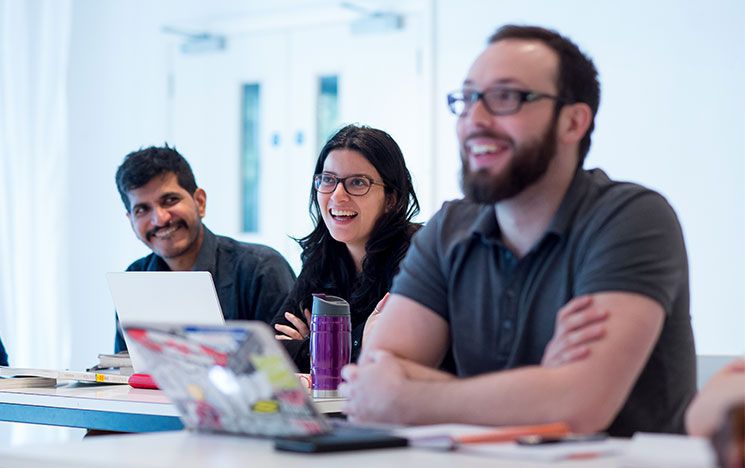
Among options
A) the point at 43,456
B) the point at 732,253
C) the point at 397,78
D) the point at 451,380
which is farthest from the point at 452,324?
the point at 397,78

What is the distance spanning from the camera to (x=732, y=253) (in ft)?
15.3

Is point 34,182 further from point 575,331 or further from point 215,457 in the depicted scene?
point 215,457

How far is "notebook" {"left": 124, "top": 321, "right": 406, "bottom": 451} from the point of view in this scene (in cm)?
149

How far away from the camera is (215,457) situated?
1.47 meters

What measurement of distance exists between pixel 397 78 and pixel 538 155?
343 centimetres

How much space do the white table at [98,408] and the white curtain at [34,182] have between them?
3.06 metres

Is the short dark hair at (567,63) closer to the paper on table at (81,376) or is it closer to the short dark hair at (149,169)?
the paper on table at (81,376)

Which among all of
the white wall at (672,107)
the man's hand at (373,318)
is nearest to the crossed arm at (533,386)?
the man's hand at (373,318)

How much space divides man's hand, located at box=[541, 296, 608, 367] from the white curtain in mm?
4474

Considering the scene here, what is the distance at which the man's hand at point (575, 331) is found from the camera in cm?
179

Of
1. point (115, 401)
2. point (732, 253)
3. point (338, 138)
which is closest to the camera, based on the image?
point (115, 401)

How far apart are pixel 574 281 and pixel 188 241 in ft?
6.95

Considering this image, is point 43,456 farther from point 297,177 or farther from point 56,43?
point 56,43

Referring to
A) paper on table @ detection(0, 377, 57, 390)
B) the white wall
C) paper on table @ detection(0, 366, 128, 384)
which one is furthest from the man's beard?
the white wall
